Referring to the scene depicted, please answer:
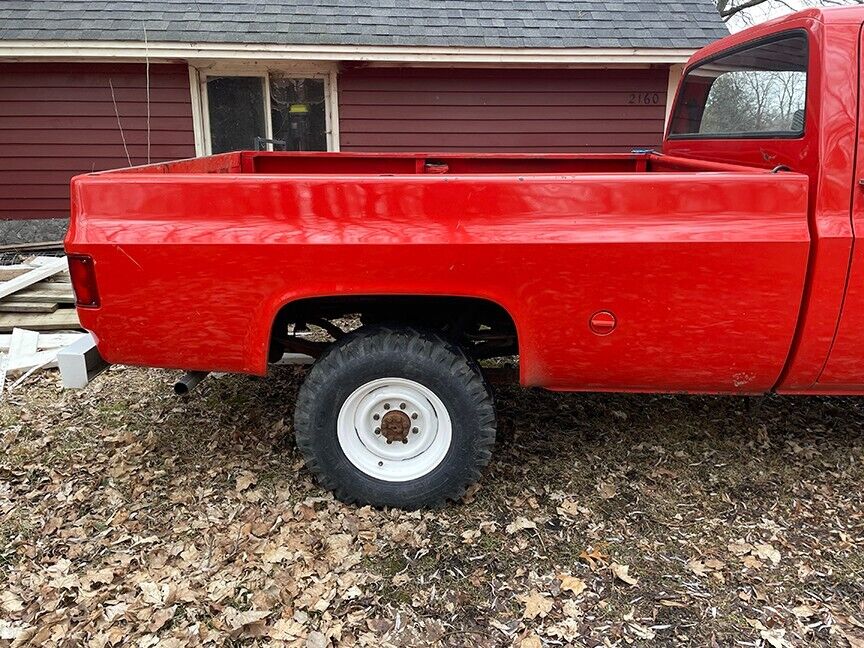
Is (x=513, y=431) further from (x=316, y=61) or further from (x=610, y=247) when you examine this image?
(x=316, y=61)

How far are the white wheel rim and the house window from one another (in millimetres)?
6425

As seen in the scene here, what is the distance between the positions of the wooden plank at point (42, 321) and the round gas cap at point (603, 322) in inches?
160

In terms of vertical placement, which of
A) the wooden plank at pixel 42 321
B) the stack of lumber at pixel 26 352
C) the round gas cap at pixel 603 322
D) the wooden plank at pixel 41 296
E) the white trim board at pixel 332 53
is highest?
the white trim board at pixel 332 53

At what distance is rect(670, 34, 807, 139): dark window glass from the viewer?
2.74 meters

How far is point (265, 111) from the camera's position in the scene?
8484mm

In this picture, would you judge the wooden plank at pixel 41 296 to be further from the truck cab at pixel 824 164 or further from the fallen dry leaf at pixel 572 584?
the truck cab at pixel 824 164

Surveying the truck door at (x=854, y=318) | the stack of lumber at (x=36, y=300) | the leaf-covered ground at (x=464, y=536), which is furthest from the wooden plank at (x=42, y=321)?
the truck door at (x=854, y=318)

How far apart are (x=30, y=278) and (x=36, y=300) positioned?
294mm

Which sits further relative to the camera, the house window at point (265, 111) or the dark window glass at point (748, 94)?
the house window at point (265, 111)

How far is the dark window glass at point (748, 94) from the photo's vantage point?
2736mm

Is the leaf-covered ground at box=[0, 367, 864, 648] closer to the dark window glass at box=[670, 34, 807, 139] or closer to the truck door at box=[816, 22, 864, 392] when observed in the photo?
the truck door at box=[816, 22, 864, 392]

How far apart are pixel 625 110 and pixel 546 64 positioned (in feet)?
4.33

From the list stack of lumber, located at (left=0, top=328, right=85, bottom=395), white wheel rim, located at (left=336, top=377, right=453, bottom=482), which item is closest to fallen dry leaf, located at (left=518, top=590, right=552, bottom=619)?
white wheel rim, located at (left=336, top=377, right=453, bottom=482)

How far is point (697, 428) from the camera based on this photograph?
3.68 meters
